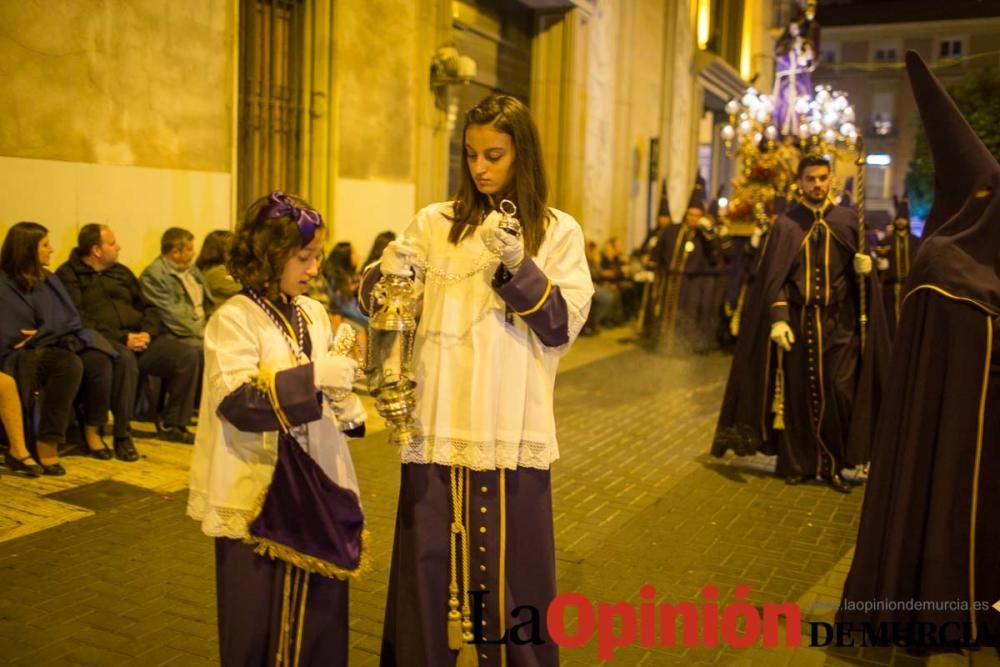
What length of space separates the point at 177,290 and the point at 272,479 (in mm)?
5155

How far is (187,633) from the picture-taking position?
4105 mm

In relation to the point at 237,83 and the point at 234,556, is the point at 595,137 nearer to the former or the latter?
the point at 237,83

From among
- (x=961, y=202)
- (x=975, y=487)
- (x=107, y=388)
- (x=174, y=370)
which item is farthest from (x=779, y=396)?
(x=107, y=388)

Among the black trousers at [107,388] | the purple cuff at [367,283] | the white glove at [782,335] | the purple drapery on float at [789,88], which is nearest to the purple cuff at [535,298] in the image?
the purple cuff at [367,283]

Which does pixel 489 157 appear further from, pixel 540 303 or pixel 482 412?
pixel 482 412

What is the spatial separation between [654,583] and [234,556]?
262cm

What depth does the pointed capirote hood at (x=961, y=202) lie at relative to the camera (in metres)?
3.96

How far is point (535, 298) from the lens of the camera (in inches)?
112

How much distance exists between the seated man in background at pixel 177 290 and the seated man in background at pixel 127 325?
81 millimetres

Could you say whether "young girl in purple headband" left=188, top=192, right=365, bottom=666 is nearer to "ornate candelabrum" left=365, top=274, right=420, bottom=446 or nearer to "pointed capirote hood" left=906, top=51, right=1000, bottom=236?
"ornate candelabrum" left=365, top=274, right=420, bottom=446

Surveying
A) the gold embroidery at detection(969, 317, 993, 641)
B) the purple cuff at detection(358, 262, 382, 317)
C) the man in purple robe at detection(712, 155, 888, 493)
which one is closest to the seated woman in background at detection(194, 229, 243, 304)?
the man in purple robe at detection(712, 155, 888, 493)

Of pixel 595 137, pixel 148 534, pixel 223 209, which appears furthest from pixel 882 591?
pixel 595 137

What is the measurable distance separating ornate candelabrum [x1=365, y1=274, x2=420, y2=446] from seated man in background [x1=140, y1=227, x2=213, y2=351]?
197 inches

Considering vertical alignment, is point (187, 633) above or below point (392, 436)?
below
